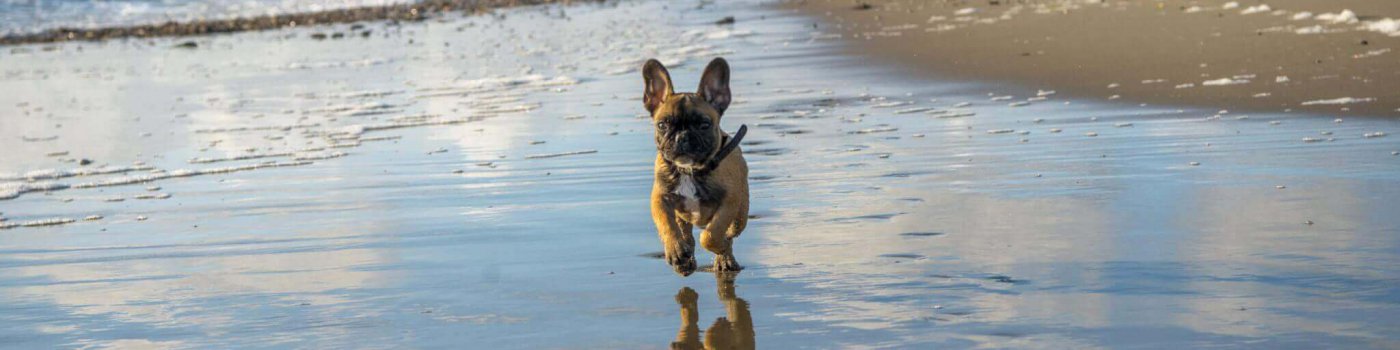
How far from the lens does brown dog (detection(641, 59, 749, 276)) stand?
6.14m

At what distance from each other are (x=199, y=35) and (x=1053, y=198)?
83.0 ft

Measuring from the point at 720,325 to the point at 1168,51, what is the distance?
30.8ft

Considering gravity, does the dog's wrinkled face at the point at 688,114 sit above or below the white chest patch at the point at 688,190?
above

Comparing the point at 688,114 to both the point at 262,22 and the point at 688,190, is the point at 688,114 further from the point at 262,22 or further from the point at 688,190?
the point at 262,22

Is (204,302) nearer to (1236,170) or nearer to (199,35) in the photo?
(1236,170)

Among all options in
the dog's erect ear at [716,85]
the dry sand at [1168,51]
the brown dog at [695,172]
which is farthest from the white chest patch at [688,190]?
the dry sand at [1168,51]

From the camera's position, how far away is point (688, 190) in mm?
6312

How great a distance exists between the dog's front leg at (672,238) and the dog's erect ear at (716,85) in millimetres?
407

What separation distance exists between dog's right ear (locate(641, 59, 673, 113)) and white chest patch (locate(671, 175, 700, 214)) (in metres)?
0.37

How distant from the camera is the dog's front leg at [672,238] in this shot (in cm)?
601

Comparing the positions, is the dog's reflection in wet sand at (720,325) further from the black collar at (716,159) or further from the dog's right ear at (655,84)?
the dog's right ear at (655,84)

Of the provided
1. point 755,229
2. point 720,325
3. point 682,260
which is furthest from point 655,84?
point 720,325

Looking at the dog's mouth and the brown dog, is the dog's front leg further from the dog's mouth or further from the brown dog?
the dog's mouth

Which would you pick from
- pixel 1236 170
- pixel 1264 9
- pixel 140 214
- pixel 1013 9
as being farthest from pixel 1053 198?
pixel 1013 9
